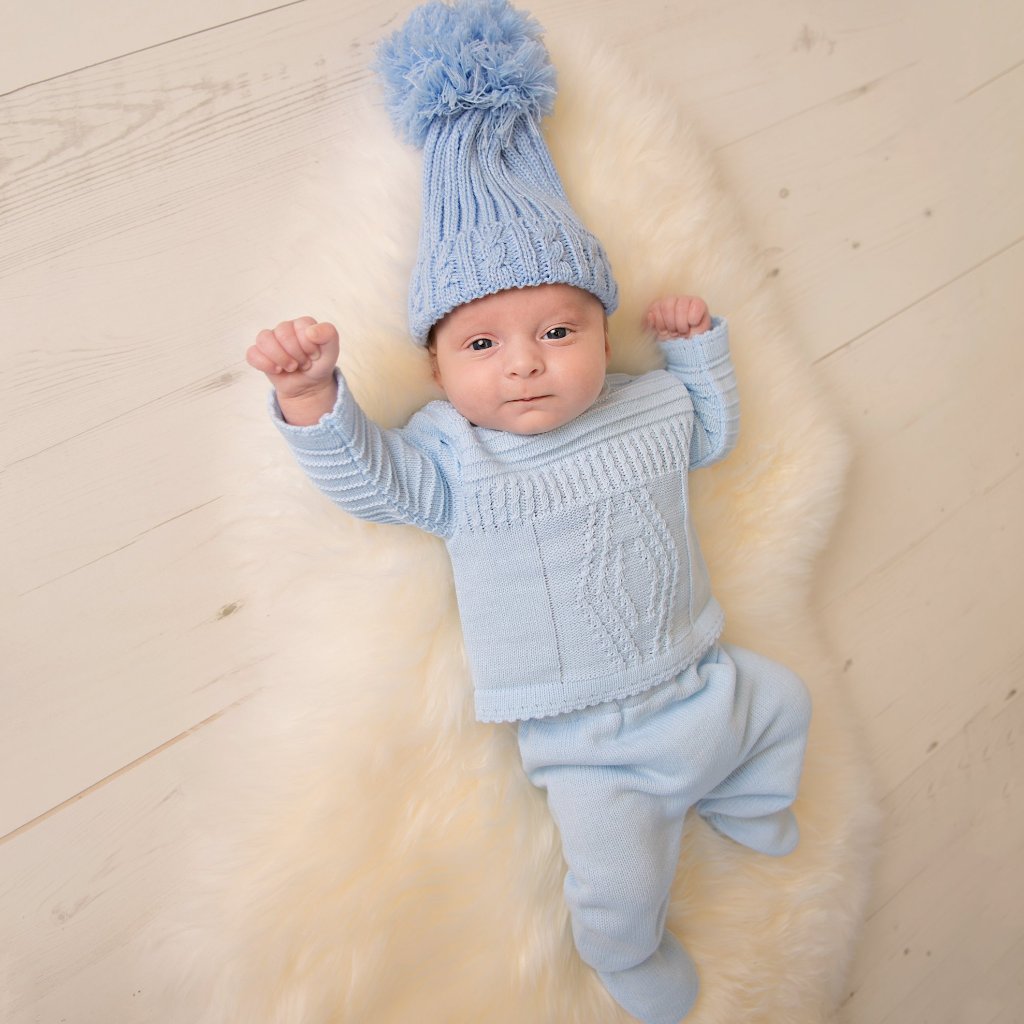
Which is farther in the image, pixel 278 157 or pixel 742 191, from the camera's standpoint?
pixel 742 191

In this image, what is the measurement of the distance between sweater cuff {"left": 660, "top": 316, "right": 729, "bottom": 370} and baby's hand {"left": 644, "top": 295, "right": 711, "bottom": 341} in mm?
10

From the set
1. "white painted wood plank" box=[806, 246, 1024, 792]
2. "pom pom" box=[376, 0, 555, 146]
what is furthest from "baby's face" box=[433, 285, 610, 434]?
"white painted wood plank" box=[806, 246, 1024, 792]

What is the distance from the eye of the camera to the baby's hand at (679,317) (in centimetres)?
99

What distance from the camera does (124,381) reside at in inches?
36.1

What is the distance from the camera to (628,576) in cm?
90

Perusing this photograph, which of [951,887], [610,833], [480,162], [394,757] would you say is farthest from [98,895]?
[951,887]

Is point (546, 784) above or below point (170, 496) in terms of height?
below

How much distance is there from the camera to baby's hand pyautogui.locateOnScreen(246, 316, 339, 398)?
0.76 meters

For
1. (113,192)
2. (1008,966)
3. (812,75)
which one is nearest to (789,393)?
(812,75)

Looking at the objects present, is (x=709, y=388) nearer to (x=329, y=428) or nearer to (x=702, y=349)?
(x=702, y=349)

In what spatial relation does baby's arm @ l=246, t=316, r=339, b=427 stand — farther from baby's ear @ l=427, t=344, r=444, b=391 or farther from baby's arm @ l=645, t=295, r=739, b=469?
baby's arm @ l=645, t=295, r=739, b=469

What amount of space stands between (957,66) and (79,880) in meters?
1.56

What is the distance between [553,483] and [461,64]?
41 cm

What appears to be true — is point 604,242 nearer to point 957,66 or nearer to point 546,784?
point 546,784
